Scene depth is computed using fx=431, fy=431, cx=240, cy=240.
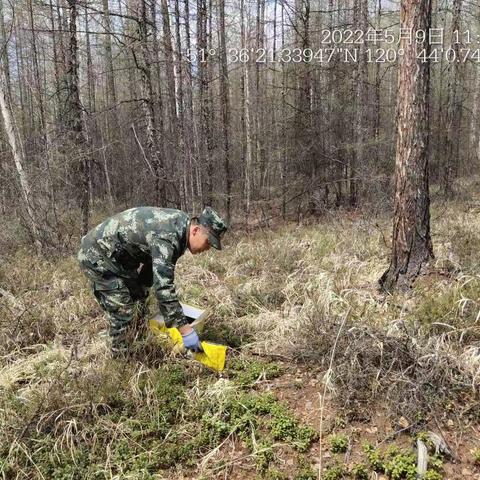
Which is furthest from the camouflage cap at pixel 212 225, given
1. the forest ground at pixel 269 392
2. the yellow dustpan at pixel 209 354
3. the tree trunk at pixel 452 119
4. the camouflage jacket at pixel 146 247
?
the tree trunk at pixel 452 119

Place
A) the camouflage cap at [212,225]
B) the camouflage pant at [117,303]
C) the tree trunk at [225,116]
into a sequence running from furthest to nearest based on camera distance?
the tree trunk at [225,116] → the camouflage pant at [117,303] → the camouflage cap at [212,225]

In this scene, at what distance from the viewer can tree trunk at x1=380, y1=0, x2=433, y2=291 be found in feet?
14.8

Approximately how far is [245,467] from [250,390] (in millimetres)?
746

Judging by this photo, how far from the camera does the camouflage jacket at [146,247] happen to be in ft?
11.1

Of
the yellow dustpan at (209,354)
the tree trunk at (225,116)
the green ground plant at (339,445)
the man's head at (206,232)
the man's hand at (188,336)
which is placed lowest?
the green ground plant at (339,445)

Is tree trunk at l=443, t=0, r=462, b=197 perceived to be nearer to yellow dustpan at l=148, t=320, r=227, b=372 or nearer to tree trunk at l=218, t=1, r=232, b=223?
tree trunk at l=218, t=1, r=232, b=223

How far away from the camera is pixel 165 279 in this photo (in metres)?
3.37

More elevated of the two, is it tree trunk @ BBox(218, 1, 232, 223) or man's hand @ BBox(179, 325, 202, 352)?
tree trunk @ BBox(218, 1, 232, 223)

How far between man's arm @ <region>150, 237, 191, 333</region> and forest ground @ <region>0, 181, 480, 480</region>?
0.55 m

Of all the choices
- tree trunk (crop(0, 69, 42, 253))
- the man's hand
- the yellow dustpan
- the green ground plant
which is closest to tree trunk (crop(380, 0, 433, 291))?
the yellow dustpan

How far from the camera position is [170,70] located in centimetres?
1226

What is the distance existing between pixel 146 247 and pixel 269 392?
1557mm

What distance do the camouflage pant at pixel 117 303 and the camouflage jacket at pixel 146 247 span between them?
0.03 m

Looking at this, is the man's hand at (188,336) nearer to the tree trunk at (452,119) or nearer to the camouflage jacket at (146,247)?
the camouflage jacket at (146,247)
